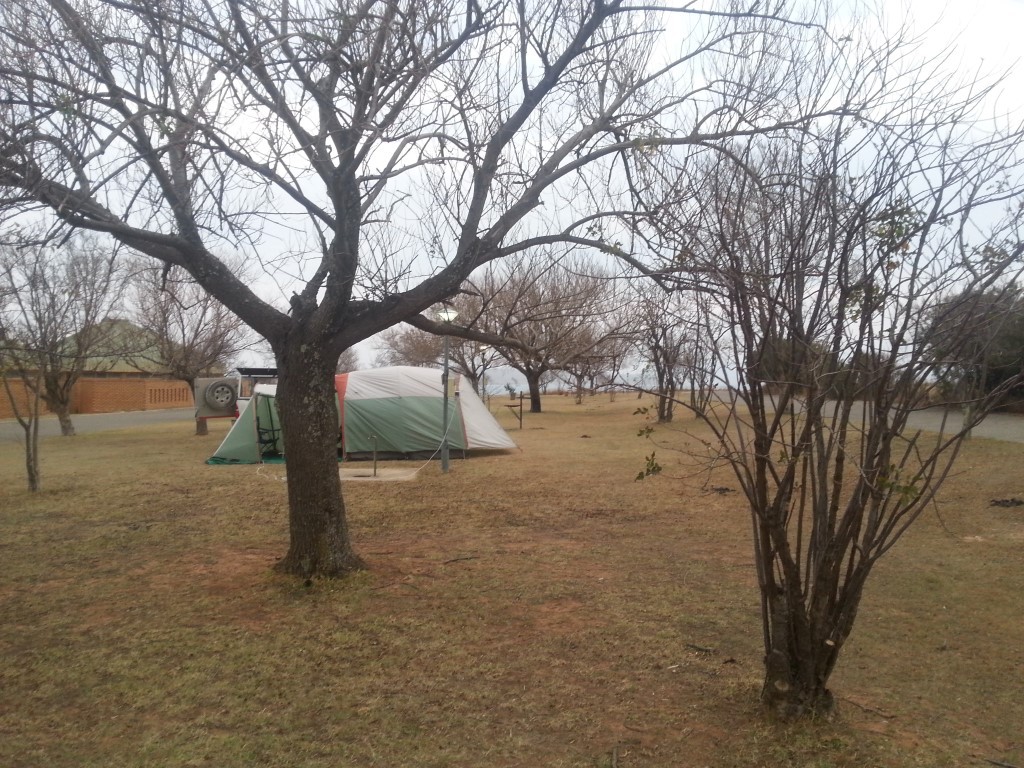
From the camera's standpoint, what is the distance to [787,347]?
390cm

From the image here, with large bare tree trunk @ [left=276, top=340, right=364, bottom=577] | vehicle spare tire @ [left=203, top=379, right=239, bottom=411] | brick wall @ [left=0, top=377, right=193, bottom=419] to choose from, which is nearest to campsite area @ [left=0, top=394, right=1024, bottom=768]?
large bare tree trunk @ [left=276, top=340, right=364, bottom=577]

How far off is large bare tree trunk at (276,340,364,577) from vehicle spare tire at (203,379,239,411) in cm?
1802

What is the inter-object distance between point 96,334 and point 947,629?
18.4m

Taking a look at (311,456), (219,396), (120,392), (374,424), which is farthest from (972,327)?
(120,392)

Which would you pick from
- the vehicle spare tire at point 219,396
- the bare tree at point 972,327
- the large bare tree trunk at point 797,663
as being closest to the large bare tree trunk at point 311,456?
the large bare tree trunk at point 797,663

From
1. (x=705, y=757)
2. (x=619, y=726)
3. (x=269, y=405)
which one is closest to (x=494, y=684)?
(x=619, y=726)

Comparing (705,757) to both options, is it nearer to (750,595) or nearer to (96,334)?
(750,595)

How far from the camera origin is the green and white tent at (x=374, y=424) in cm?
1588

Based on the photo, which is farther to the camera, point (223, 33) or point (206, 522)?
point (206, 522)

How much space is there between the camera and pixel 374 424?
16.0 m

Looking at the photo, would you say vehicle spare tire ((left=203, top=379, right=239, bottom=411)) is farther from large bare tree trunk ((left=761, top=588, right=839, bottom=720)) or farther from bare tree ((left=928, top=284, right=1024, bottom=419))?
bare tree ((left=928, top=284, right=1024, bottom=419))

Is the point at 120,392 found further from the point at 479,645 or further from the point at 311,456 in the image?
the point at 479,645

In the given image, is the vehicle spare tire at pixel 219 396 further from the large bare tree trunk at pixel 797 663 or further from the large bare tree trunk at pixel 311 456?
the large bare tree trunk at pixel 797 663

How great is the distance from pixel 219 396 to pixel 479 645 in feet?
65.6
